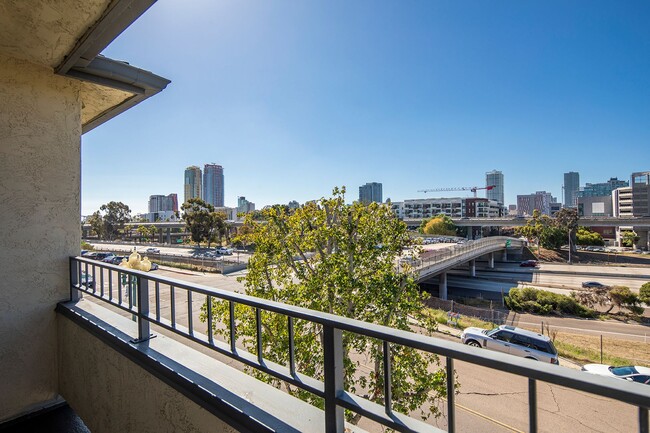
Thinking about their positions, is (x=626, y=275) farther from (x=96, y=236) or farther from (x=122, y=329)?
(x=96, y=236)

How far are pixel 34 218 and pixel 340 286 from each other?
3.50 meters

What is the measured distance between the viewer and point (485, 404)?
5.87 m

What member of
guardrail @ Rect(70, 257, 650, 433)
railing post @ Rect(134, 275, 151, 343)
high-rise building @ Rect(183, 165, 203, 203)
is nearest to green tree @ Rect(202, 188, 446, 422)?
railing post @ Rect(134, 275, 151, 343)

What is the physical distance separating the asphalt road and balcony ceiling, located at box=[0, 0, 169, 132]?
1.81m

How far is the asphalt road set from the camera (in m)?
0.79

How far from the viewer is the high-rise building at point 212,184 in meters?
116

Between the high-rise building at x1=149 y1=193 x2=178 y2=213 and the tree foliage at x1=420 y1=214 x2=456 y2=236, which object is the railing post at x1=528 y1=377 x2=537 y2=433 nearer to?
the tree foliage at x1=420 y1=214 x2=456 y2=236

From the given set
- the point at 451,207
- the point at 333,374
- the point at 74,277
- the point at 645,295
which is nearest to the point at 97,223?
the point at 74,277

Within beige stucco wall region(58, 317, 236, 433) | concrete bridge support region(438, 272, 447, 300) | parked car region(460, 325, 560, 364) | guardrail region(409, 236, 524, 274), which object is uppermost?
beige stucco wall region(58, 317, 236, 433)

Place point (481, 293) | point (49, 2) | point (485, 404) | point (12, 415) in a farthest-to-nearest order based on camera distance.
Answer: point (481, 293) < point (485, 404) < point (12, 415) < point (49, 2)

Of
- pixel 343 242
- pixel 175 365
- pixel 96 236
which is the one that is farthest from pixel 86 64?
pixel 96 236

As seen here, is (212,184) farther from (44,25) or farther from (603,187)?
(603,187)

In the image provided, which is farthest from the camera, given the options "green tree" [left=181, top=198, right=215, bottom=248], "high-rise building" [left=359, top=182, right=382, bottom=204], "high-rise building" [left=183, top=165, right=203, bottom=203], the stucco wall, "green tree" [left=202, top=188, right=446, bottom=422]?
"high-rise building" [left=359, top=182, right=382, bottom=204]

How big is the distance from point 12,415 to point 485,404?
6.65 m
